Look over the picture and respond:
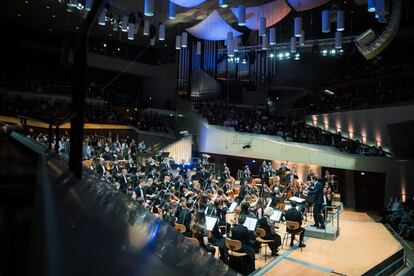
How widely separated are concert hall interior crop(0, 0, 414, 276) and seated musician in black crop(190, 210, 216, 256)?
0.06 metres

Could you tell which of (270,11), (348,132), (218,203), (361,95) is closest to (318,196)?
(218,203)

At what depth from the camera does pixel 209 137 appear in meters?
21.1

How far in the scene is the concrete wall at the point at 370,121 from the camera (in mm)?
16547

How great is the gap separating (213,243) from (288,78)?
67.4 feet

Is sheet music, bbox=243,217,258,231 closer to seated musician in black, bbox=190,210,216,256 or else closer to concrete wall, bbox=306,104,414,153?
seated musician in black, bbox=190,210,216,256

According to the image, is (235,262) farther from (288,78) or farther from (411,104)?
(288,78)

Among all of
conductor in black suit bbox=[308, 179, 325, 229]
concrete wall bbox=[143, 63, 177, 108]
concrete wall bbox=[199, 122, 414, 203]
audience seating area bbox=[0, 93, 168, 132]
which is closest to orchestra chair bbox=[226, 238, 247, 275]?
conductor in black suit bbox=[308, 179, 325, 229]

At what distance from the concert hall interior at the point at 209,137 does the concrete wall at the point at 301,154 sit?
8 centimetres

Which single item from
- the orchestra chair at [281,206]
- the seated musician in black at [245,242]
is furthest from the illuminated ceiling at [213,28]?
the seated musician in black at [245,242]

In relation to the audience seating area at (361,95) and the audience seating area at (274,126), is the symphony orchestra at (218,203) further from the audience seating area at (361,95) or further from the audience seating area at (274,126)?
the audience seating area at (361,95)

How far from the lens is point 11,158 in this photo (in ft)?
8.33

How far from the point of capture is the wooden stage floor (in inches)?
297

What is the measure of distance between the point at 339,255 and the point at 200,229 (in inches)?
152

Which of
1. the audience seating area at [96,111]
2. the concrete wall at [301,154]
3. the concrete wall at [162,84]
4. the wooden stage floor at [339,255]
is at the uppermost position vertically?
the concrete wall at [162,84]
